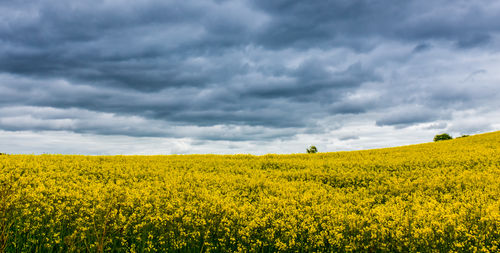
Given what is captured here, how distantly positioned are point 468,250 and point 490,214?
3157mm

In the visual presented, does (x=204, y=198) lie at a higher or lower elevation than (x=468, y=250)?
higher

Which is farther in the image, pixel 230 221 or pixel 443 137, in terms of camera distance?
pixel 443 137

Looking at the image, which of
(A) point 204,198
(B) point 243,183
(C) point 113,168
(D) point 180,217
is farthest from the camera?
(C) point 113,168

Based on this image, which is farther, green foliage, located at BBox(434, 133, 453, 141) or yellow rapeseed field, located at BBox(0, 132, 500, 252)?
green foliage, located at BBox(434, 133, 453, 141)

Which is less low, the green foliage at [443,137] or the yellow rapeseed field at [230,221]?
the green foliage at [443,137]

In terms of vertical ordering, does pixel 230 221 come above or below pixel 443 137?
below

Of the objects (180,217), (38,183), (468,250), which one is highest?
(38,183)

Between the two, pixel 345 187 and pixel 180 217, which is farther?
pixel 345 187

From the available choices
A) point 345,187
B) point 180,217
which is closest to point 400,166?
point 345,187

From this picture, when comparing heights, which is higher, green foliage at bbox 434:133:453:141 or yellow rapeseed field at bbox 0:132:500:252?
green foliage at bbox 434:133:453:141

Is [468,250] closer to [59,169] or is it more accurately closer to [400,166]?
[400,166]

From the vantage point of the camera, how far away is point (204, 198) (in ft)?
39.4

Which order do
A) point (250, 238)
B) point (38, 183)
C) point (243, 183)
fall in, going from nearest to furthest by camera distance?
point (250, 238), point (38, 183), point (243, 183)

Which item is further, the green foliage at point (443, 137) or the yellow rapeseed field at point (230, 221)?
the green foliage at point (443, 137)
